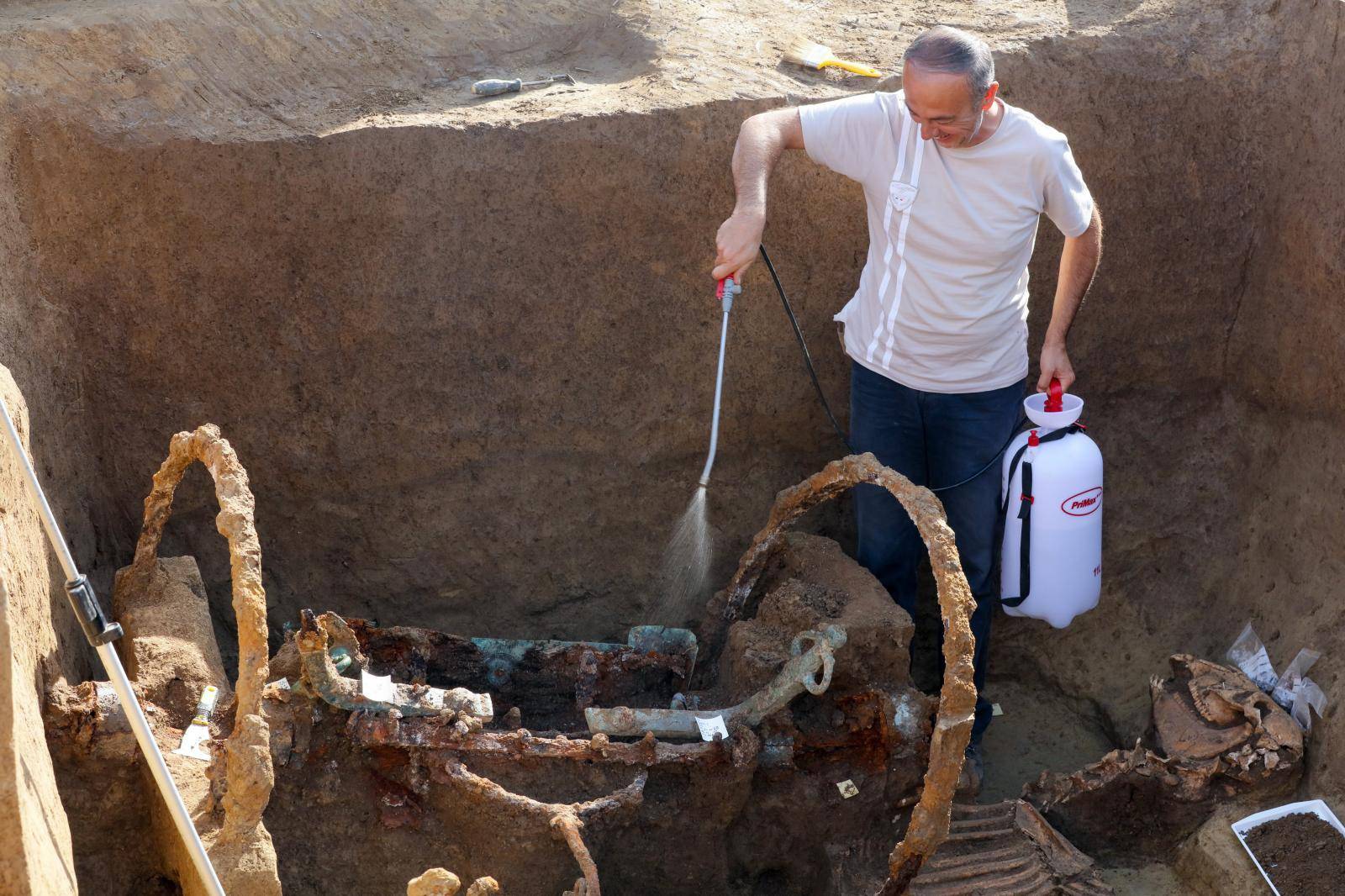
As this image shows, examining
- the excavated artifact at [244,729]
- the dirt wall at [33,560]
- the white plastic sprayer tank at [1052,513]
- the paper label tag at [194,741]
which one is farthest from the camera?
the white plastic sprayer tank at [1052,513]

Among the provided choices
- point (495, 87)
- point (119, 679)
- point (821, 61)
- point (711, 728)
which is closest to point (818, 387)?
point (821, 61)

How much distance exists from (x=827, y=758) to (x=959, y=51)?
7.31 ft

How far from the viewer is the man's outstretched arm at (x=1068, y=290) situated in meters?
4.18

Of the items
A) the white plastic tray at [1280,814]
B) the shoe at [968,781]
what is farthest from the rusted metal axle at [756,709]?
the white plastic tray at [1280,814]

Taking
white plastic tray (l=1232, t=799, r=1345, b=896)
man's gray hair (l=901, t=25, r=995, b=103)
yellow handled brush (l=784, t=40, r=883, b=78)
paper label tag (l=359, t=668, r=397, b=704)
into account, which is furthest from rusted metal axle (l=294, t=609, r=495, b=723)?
yellow handled brush (l=784, t=40, r=883, b=78)

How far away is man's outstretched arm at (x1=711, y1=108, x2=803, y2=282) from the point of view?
400 cm

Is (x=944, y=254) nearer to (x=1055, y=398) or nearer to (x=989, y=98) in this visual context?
(x=989, y=98)

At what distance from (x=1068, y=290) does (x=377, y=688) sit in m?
2.50

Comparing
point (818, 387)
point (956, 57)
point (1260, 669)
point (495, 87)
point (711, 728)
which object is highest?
point (956, 57)

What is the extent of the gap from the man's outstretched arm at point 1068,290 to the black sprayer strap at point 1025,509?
0.56 feet

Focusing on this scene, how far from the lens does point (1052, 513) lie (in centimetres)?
445

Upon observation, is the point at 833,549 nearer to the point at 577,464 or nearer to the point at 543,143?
the point at 577,464

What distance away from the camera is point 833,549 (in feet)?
15.4

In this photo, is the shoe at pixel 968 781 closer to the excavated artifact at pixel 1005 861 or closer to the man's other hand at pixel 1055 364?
the excavated artifact at pixel 1005 861
